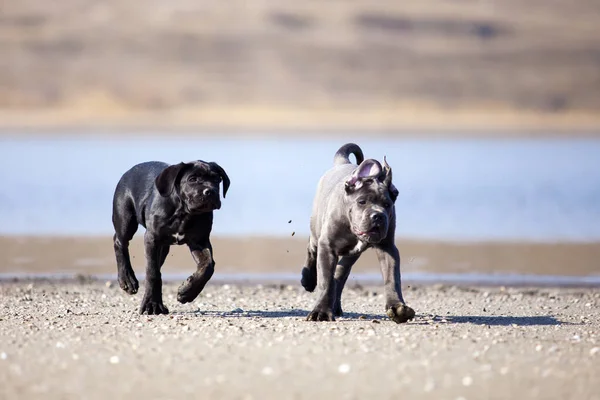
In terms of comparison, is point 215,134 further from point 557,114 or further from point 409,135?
point 557,114

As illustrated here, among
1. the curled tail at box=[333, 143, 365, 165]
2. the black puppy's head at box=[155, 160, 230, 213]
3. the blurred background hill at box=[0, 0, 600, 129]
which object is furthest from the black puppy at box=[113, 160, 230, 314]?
the blurred background hill at box=[0, 0, 600, 129]

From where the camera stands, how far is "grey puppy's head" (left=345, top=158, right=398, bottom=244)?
11367 millimetres

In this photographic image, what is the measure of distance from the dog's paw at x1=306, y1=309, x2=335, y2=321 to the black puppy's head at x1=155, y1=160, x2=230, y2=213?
129cm

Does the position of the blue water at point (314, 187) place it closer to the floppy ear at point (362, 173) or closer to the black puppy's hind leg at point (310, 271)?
the black puppy's hind leg at point (310, 271)

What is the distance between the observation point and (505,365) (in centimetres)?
948

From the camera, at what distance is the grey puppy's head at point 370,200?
11.4 m

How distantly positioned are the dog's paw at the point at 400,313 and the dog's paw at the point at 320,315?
602 millimetres

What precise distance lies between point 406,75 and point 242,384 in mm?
72923

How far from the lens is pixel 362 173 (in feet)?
38.7

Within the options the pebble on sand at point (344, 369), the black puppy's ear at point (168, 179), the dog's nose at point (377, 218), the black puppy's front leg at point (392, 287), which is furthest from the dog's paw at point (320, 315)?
the pebble on sand at point (344, 369)

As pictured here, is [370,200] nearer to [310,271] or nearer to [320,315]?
[320,315]

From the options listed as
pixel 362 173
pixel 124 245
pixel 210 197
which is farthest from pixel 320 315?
pixel 124 245

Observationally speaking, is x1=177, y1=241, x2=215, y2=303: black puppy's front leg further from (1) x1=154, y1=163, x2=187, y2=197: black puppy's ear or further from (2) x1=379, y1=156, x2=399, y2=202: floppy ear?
(2) x1=379, y1=156, x2=399, y2=202: floppy ear

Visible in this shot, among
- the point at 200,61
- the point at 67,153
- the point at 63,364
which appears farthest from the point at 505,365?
the point at 200,61
